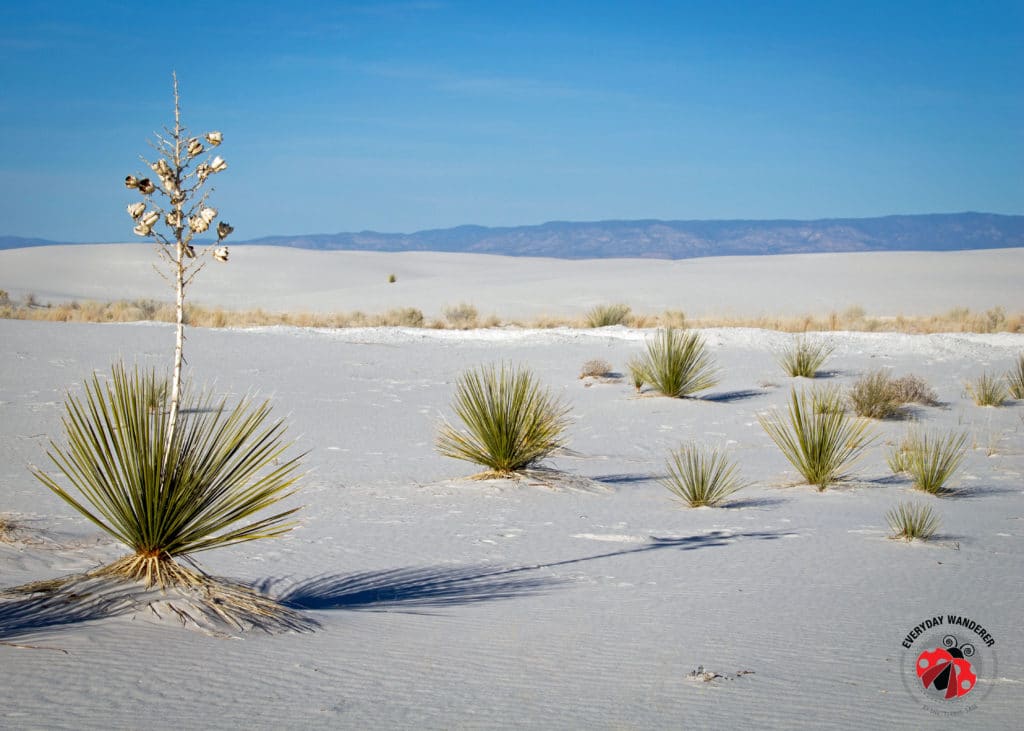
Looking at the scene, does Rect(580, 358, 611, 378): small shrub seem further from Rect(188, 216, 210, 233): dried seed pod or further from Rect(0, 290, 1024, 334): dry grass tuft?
Rect(188, 216, 210, 233): dried seed pod

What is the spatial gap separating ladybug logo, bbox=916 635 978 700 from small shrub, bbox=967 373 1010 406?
11966 millimetres

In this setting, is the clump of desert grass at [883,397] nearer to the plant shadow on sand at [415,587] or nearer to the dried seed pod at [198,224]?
the plant shadow on sand at [415,587]

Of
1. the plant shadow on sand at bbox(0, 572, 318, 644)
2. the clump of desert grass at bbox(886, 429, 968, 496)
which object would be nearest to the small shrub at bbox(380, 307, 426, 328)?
the clump of desert grass at bbox(886, 429, 968, 496)

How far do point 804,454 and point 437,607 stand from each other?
580cm

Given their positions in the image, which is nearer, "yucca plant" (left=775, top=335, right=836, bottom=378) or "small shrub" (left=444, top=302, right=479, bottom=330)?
"yucca plant" (left=775, top=335, right=836, bottom=378)

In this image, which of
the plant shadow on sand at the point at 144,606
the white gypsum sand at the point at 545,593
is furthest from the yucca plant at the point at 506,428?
the plant shadow on sand at the point at 144,606

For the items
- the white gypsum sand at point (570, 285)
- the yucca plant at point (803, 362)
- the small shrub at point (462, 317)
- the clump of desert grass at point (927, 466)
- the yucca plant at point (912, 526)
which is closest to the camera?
the yucca plant at point (912, 526)

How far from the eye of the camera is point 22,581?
533cm

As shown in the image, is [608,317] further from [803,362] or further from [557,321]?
[803,362]

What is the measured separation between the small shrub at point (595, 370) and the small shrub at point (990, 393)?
6043 mm

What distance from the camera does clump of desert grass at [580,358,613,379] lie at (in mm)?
17656

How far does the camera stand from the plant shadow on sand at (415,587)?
5.46 meters

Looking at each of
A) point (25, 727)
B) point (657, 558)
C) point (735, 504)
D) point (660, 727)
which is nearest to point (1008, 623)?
point (657, 558)

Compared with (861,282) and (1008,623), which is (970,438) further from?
(861,282)
